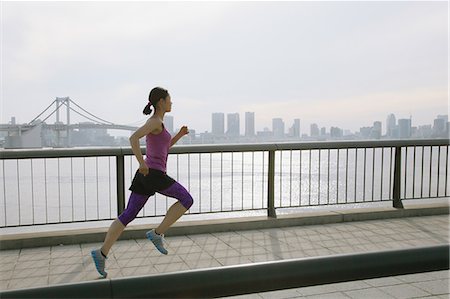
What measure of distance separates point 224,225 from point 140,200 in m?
2.07

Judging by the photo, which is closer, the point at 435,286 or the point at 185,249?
the point at 435,286

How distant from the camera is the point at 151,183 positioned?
4.86 meters

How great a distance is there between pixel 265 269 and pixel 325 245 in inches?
198

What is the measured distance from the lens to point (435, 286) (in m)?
4.32

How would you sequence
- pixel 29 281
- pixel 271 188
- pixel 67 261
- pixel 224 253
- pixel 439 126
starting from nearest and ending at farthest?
1. pixel 29 281
2. pixel 67 261
3. pixel 224 253
4. pixel 271 188
5. pixel 439 126

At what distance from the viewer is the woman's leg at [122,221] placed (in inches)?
187

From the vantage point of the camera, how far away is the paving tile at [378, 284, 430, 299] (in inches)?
160

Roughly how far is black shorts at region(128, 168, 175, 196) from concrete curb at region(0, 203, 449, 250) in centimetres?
157

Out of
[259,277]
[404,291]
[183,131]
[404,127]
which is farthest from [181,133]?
[404,127]

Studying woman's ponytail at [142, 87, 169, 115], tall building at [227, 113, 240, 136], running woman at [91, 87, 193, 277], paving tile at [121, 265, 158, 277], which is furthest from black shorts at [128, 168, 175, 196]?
tall building at [227, 113, 240, 136]

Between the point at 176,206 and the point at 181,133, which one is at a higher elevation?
the point at 181,133

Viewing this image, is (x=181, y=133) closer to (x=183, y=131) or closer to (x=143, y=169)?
(x=183, y=131)

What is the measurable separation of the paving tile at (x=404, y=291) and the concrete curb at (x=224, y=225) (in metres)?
2.83

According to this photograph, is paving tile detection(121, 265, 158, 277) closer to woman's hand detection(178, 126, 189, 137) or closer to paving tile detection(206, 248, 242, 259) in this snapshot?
paving tile detection(206, 248, 242, 259)
